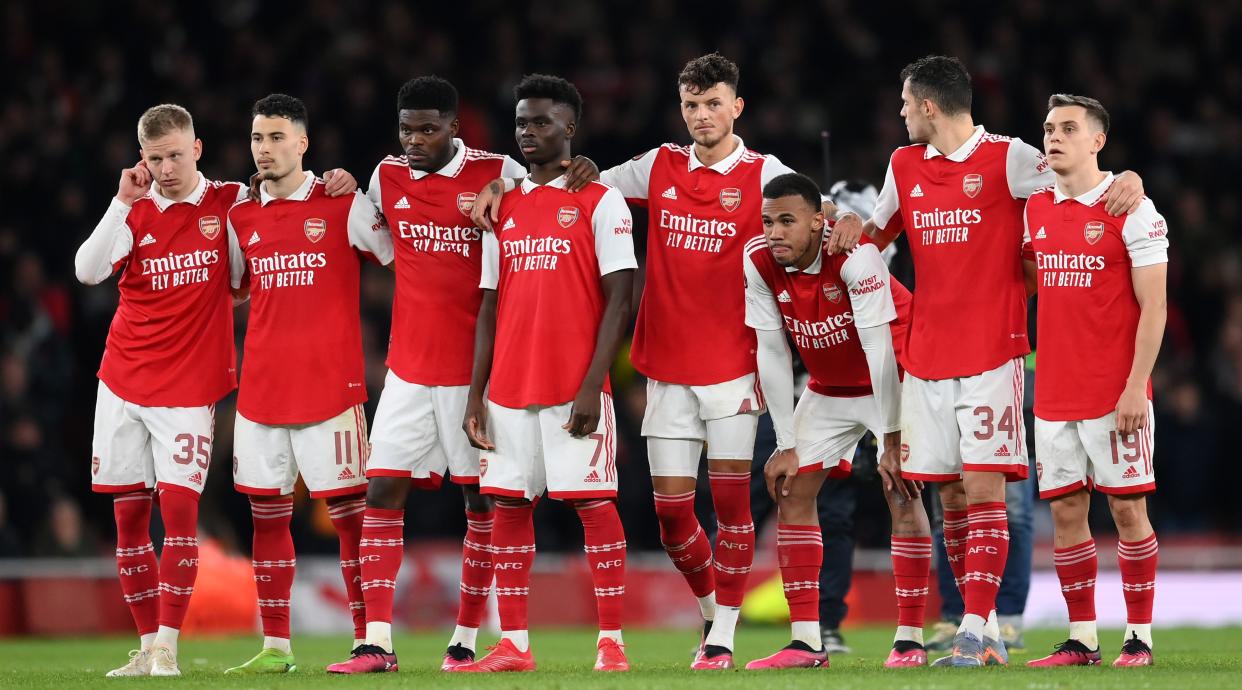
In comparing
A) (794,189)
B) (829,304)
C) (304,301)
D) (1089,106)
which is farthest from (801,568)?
(304,301)

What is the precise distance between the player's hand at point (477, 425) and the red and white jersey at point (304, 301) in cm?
71

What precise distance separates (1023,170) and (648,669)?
276cm

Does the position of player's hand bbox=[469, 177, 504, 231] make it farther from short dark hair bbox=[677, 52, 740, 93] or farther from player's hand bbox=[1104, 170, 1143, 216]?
player's hand bbox=[1104, 170, 1143, 216]

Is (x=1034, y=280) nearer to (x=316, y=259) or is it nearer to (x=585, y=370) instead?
(x=585, y=370)

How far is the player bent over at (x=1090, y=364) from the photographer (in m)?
7.16

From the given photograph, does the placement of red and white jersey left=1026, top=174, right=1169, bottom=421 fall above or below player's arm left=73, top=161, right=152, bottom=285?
below

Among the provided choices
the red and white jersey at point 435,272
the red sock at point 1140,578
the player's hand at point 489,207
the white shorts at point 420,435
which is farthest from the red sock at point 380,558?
the red sock at point 1140,578

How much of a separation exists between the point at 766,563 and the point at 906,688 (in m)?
7.37

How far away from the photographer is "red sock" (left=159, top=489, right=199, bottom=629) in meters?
7.73

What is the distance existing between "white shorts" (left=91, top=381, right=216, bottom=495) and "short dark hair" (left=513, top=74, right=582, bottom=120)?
2.12 meters

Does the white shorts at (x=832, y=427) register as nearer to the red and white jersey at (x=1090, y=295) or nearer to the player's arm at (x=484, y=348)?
the red and white jersey at (x=1090, y=295)

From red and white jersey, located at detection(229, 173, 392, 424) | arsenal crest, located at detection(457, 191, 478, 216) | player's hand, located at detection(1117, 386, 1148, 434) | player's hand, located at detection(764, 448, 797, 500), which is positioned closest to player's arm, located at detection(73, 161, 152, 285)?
red and white jersey, located at detection(229, 173, 392, 424)

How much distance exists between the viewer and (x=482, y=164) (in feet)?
26.0

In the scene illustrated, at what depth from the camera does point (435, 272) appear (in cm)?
775
